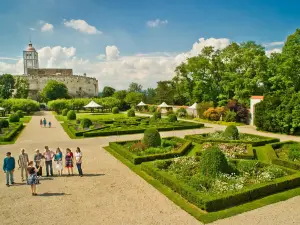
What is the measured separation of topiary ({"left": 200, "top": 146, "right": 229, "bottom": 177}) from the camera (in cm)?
958

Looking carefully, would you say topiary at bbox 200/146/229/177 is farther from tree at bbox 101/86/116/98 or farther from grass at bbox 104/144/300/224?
tree at bbox 101/86/116/98

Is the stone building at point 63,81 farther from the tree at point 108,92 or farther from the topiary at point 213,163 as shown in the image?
the topiary at point 213,163

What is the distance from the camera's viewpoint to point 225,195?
7.93 m

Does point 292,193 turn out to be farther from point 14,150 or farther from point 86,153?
point 14,150

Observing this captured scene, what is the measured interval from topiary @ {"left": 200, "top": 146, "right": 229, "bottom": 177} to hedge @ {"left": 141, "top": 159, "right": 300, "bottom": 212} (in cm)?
119

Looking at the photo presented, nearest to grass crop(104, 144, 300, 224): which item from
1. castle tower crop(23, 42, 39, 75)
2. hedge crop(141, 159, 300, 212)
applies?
hedge crop(141, 159, 300, 212)

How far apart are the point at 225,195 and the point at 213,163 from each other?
1.80 metres

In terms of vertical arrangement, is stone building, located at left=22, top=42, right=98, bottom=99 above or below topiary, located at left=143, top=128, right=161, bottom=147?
above

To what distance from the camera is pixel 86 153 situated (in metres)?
15.5

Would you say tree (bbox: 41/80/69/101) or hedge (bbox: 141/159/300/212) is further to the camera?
tree (bbox: 41/80/69/101)

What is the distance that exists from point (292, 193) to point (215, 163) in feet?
8.43

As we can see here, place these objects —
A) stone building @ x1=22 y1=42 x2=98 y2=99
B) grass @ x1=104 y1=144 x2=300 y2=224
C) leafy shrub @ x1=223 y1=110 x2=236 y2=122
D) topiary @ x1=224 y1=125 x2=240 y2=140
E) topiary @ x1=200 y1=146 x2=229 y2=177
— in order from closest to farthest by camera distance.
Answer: grass @ x1=104 y1=144 x2=300 y2=224 → topiary @ x1=200 y1=146 x2=229 y2=177 → topiary @ x1=224 y1=125 x2=240 y2=140 → leafy shrub @ x1=223 y1=110 x2=236 y2=122 → stone building @ x1=22 y1=42 x2=98 y2=99

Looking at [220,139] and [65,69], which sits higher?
[65,69]

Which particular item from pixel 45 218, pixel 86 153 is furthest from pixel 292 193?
pixel 86 153
